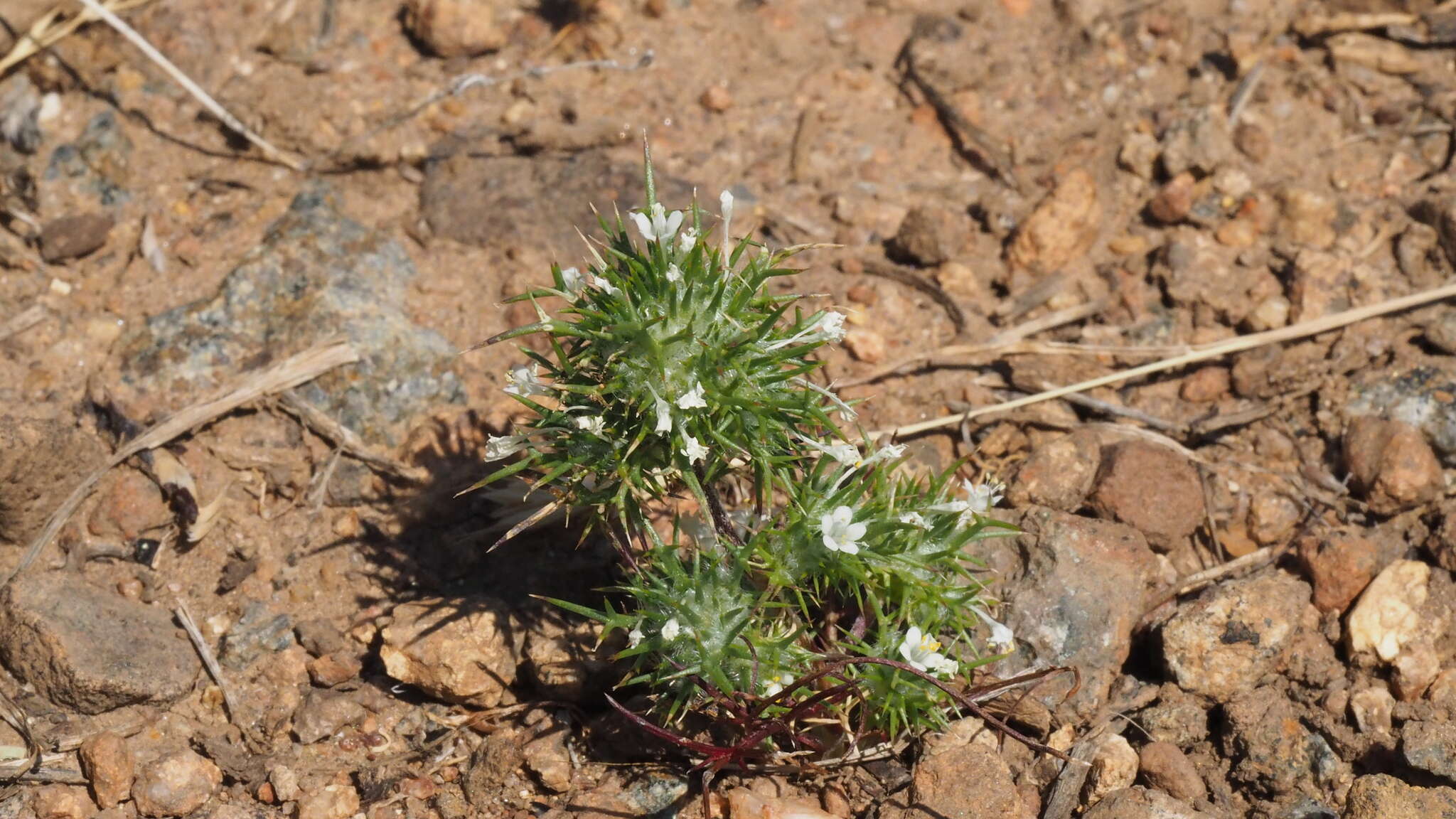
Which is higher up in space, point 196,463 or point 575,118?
point 575,118

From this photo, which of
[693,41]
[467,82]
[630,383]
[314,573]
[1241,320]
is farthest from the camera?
[693,41]

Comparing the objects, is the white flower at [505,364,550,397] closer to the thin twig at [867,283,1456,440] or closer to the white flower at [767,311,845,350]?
the white flower at [767,311,845,350]

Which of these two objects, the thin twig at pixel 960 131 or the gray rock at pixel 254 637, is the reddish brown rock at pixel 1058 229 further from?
the gray rock at pixel 254 637

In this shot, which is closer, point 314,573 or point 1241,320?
point 314,573

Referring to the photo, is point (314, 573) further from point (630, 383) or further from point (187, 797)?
point (630, 383)

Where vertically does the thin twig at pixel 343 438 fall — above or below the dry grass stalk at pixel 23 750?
above

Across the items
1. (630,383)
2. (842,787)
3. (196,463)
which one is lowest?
(842,787)

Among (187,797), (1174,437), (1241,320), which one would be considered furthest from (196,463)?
(1241,320)

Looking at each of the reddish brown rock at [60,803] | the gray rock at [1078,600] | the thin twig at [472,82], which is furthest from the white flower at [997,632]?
the thin twig at [472,82]

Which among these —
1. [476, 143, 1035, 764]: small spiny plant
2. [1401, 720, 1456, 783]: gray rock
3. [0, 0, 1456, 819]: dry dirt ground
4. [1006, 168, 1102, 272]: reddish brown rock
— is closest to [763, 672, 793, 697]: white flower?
[476, 143, 1035, 764]: small spiny plant
